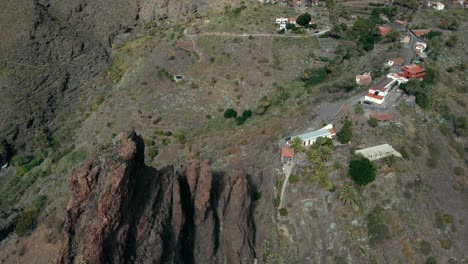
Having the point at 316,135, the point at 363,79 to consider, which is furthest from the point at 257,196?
the point at 363,79

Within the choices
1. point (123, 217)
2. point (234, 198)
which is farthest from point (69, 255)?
point (234, 198)

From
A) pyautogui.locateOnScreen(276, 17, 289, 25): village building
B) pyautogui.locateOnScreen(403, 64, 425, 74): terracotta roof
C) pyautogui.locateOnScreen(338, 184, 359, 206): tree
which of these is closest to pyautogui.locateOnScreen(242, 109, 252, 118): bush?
pyautogui.locateOnScreen(403, 64, 425, 74): terracotta roof

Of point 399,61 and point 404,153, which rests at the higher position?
point 404,153

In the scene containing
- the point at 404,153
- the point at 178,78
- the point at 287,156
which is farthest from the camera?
the point at 178,78

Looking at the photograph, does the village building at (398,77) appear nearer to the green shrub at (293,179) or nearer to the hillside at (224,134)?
the hillside at (224,134)

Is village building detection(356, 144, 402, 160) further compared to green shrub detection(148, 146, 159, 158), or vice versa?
green shrub detection(148, 146, 159, 158)

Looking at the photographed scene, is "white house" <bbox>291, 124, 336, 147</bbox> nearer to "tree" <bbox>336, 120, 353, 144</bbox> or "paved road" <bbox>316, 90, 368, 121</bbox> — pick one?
"tree" <bbox>336, 120, 353, 144</bbox>

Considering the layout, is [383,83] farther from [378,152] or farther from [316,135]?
[316,135]
